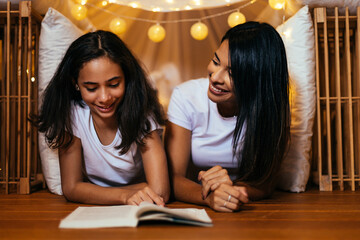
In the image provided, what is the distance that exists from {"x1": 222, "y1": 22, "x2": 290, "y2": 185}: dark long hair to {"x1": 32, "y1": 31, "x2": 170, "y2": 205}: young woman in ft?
1.10

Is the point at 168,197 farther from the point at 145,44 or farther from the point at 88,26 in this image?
the point at 145,44

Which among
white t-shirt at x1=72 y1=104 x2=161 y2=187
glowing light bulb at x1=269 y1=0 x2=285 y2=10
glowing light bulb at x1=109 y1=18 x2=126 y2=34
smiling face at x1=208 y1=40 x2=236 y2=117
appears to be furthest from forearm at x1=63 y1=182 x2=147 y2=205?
glowing light bulb at x1=269 y1=0 x2=285 y2=10

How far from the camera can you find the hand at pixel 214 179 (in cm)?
133

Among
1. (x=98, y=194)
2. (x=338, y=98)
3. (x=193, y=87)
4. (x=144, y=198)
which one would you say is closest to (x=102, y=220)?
(x=144, y=198)

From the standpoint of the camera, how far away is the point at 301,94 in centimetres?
191

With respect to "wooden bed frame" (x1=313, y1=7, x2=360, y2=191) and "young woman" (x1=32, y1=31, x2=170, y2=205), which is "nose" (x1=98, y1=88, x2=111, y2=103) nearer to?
"young woman" (x1=32, y1=31, x2=170, y2=205)

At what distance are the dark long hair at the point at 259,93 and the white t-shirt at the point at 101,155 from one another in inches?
14.3

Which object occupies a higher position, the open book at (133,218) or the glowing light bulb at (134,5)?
the glowing light bulb at (134,5)

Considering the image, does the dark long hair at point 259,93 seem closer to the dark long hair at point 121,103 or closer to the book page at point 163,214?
the dark long hair at point 121,103

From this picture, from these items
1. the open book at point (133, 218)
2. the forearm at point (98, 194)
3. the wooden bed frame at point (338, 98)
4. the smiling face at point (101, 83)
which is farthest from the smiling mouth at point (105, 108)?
the wooden bed frame at point (338, 98)

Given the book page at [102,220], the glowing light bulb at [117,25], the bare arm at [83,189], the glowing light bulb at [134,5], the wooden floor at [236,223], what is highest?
the glowing light bulb at [134,5]

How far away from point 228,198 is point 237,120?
0.37 meters

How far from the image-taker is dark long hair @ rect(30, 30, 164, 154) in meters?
1.55

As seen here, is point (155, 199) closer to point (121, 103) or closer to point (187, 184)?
point (187, 184)
